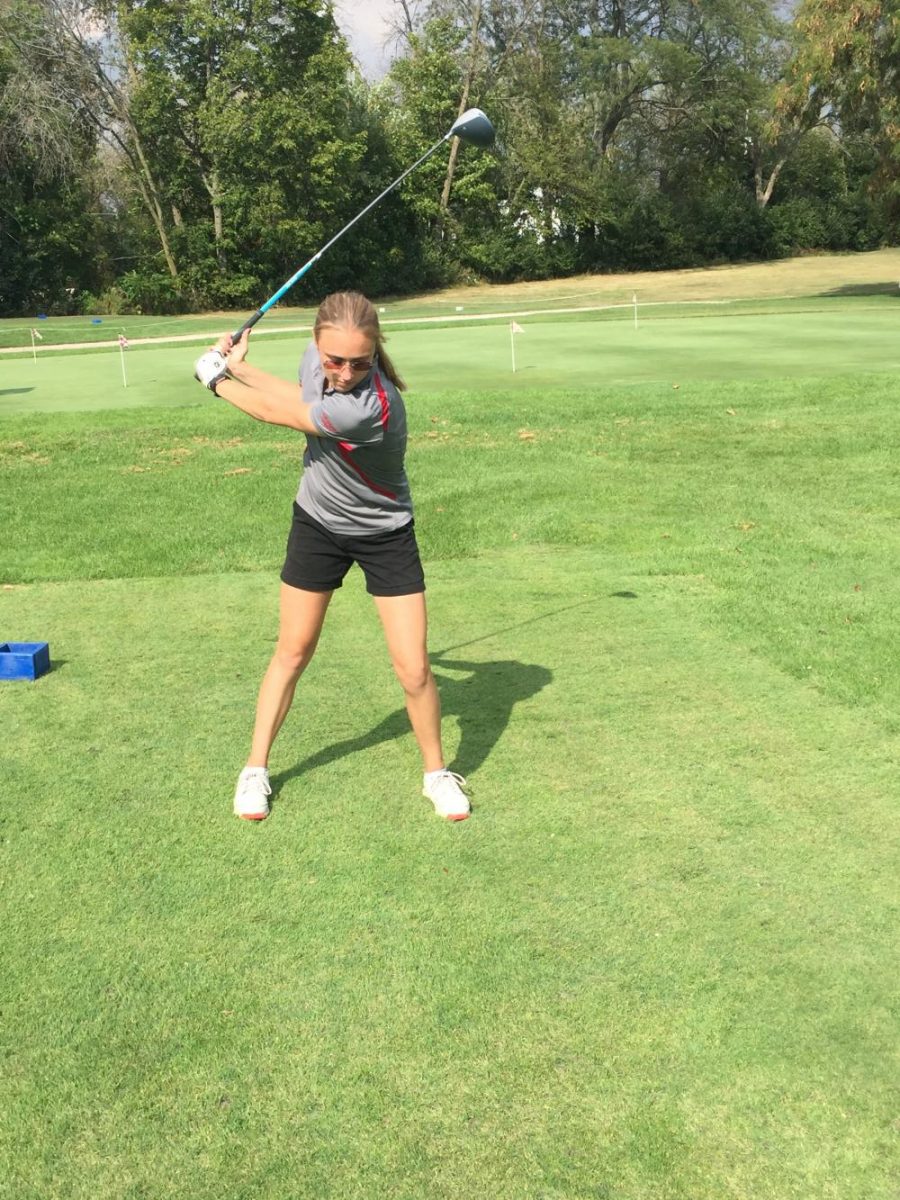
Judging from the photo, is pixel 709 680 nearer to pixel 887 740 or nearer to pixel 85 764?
pixel 887 740

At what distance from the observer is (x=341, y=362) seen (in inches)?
152

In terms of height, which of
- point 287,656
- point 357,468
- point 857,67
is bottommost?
point 287,656

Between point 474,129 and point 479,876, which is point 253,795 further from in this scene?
point 474,129

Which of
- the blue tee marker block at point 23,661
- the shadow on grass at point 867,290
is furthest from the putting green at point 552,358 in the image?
the shadow on grass at point 867,290

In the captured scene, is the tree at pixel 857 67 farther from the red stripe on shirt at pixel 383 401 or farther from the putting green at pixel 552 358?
the red stripe on shirt at pixel 383 401

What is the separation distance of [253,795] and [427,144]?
50083mm

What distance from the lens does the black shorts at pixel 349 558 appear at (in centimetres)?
433

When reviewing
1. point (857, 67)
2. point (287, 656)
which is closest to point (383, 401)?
point (287, 656)

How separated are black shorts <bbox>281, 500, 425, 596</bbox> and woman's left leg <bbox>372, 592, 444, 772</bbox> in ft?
0.17

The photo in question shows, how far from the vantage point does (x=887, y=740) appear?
4941 millimetres

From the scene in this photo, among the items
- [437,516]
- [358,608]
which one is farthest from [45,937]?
[437,516]

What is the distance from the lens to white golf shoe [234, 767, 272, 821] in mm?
4340

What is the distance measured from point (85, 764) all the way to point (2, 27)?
42.9 m

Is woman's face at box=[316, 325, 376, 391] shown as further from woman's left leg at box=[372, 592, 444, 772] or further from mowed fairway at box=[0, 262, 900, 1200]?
mowed fairway at box=[0, 262, 900, 1200]
